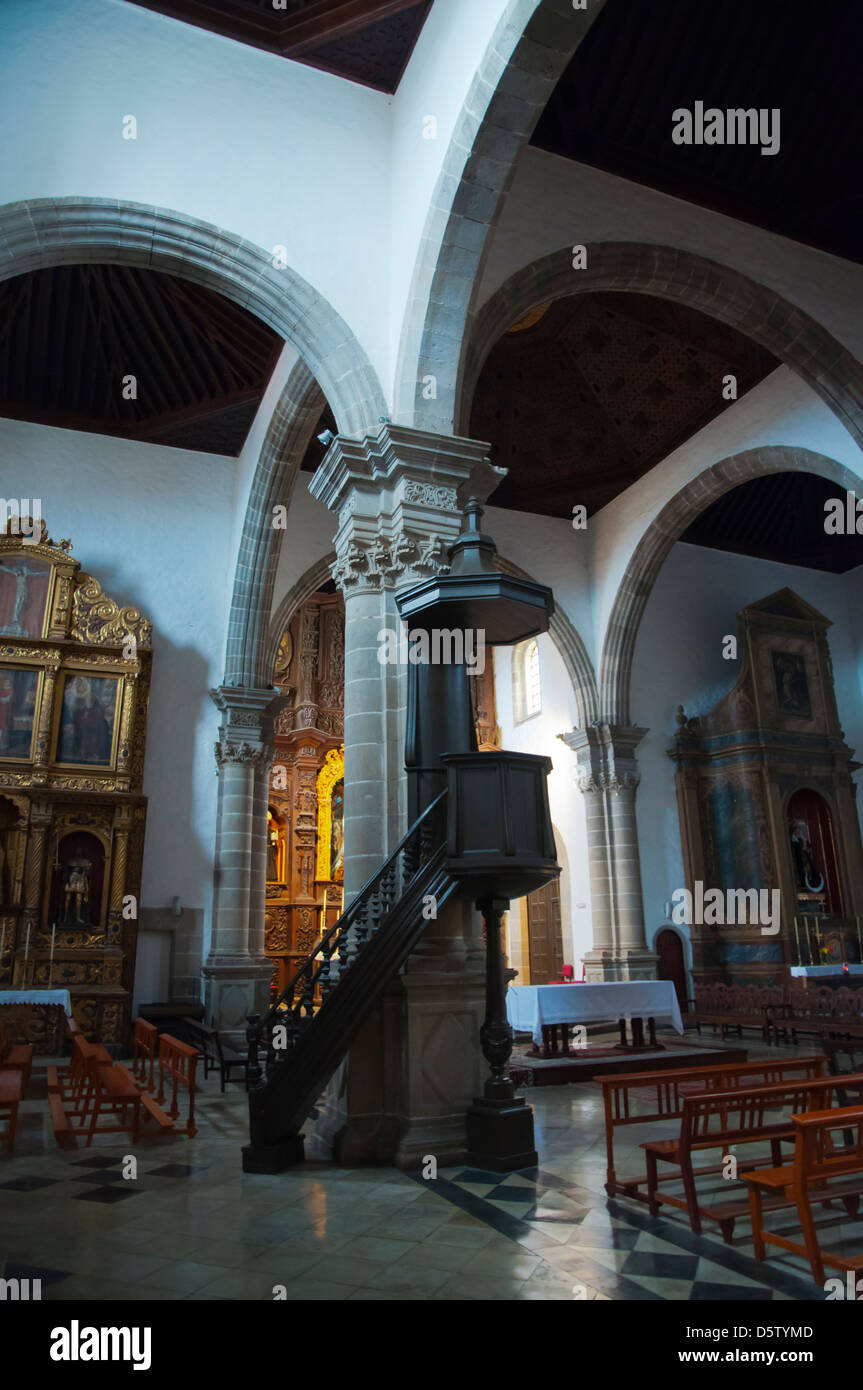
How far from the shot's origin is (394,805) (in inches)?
254

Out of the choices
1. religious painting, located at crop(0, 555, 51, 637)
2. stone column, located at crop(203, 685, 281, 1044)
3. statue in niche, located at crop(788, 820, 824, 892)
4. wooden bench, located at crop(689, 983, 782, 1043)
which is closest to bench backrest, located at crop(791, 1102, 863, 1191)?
wooden bench, located at crop(689, 983, 782, 1043)

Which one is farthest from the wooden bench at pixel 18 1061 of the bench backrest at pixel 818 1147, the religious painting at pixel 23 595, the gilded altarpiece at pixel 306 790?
the gilded altarpiece at pixel 306 790

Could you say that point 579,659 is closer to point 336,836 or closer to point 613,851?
point 613,851

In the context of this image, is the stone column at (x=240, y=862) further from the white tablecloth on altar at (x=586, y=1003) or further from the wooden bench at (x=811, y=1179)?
the wooden bench at (x=811, y=1179)

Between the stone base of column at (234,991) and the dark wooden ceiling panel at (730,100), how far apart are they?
9956mm

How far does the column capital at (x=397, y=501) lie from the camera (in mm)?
6750

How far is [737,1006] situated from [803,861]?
345cm

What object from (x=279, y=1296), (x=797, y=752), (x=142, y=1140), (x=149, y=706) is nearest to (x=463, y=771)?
(x=279, y=1296)

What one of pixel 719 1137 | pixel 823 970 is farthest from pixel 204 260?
pixel 823 970

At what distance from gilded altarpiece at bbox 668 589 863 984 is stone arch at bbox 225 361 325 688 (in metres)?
7.60

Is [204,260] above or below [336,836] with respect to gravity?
above

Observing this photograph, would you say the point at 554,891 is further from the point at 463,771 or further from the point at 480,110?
the point at 480,110

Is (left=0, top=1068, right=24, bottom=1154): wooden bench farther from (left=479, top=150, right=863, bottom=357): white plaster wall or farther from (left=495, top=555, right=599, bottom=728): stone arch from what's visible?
(left=495, top=555, right=599, bottom=728): stone arch

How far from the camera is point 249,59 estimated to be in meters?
8.27
